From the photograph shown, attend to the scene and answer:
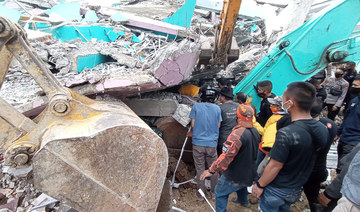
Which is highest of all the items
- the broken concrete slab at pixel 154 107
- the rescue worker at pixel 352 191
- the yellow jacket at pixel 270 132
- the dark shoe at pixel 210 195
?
the rescue worker at pixel 352 191

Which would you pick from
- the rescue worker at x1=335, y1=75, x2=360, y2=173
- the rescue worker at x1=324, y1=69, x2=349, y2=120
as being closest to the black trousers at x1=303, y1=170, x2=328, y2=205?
the rescue worker at x1=335, y1=75, x2=360, y2=173

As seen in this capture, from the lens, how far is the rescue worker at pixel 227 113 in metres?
3.63

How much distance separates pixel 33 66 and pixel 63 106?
0.38 m

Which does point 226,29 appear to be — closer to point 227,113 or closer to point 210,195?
point 227,113

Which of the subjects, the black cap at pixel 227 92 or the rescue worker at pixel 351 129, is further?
the black cap at pixel 227 92

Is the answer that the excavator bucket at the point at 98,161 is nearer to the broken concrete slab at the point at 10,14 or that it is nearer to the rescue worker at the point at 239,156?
the rescue worker at the point at 239,156

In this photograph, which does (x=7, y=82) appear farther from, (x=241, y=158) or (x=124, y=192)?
(x=241, y=158)

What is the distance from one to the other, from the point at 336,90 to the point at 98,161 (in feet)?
17.6

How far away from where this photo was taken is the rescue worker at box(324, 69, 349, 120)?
4949 millimetres

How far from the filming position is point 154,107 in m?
3.68

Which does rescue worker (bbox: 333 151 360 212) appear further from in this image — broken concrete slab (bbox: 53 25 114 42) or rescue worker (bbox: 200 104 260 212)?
broken concrete slab (bbox: 53 25 114 42)

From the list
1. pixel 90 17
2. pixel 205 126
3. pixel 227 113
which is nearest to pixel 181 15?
pixel 90 17

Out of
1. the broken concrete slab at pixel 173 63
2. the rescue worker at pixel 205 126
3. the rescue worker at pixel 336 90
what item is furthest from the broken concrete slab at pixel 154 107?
the rescue worker at pixel 336 90

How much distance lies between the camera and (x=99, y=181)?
1715 mm
